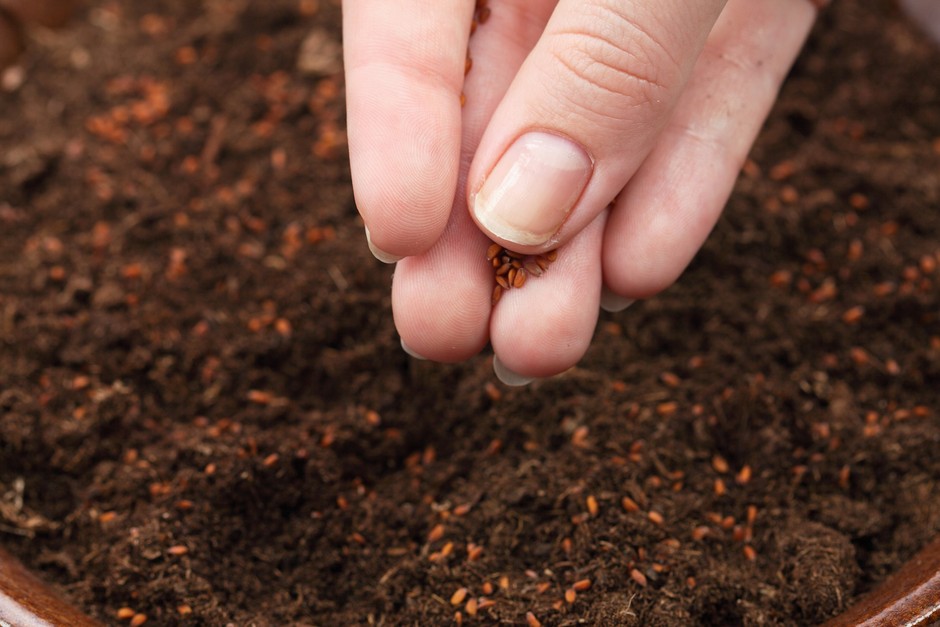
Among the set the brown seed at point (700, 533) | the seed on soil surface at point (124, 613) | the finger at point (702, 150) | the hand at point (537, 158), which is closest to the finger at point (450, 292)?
the hand at point (537, 158)

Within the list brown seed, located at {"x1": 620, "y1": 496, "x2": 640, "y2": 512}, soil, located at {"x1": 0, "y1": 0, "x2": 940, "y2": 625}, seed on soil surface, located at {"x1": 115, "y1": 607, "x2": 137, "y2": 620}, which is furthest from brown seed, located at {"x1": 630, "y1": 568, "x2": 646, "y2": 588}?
seed on soil surface, located at {"x1": 115, "y1": 607, "x2": 137, "y2": 620}

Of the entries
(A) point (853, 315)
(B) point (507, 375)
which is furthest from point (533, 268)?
(A) point (853, 315)

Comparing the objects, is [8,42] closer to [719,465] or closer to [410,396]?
[410,396]

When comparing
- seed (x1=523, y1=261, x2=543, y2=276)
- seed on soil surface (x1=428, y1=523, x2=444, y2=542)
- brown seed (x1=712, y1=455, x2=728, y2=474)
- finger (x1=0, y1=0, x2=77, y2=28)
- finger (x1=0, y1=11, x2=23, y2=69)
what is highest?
seed (x1=523, y1=261, x2=543, y2=276)

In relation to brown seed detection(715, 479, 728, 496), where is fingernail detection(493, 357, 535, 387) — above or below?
above

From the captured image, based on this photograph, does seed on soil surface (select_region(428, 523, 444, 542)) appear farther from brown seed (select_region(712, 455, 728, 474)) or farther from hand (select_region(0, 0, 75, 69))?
hand (select_region(0, 0, 75, 69))

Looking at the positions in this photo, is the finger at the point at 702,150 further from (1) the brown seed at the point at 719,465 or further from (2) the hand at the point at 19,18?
(2) the hand at the point at 19,18
